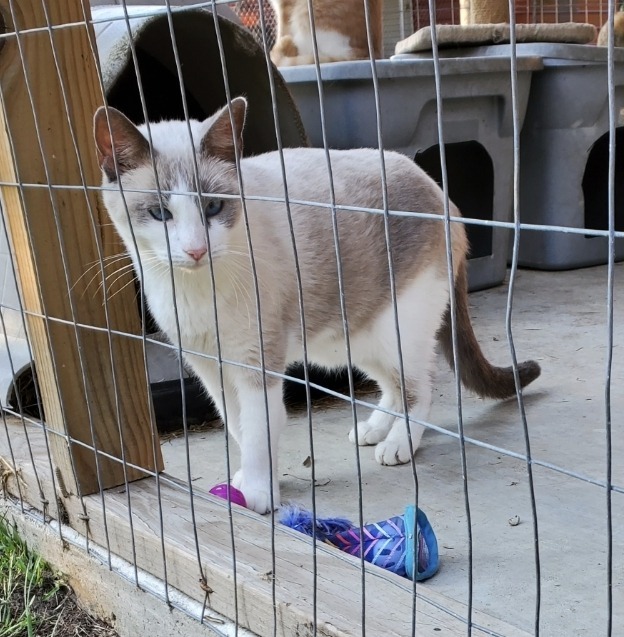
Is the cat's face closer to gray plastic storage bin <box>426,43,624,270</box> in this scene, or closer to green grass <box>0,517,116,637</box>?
green grass <box>0,517,116,637</box>

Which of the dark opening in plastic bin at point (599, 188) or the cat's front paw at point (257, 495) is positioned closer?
the cat's front paw at point (257, 495)

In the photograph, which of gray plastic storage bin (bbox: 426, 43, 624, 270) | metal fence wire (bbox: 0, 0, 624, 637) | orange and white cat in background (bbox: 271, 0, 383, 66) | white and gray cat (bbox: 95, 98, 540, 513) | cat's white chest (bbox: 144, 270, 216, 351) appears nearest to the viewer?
metal fence wire (bbox: 0, 0, 624, 637)

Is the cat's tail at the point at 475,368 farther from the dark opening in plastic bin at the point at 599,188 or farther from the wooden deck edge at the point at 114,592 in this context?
the dark opening in plastic bin at the point at 599,188

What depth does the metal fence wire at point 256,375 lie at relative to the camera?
143cm

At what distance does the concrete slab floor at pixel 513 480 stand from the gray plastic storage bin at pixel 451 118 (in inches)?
35.5

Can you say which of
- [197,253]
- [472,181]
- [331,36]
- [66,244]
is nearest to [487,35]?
[472,181]

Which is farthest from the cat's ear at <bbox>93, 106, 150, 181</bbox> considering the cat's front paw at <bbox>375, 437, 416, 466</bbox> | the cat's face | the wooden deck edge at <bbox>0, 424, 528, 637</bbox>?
the cat's front paw at <bbox>375, 437, 416, 466</bbox>

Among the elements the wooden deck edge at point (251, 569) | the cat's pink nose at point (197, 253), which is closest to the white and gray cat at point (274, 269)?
the cat's pink nose at point (197, 253)

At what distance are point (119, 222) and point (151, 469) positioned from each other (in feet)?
2.00

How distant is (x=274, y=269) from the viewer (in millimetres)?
2096

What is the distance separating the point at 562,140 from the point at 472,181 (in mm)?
535

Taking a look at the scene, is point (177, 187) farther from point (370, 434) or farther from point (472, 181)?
point (472, 181)

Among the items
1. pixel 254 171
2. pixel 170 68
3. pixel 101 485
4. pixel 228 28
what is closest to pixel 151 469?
pixel 101 485

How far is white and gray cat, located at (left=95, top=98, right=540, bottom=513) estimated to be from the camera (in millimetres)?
1892
